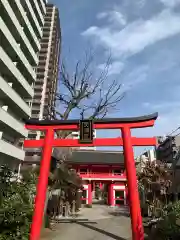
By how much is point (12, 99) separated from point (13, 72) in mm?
3148

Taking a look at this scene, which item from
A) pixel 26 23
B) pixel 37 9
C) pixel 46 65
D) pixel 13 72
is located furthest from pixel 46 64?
pixel 13 72

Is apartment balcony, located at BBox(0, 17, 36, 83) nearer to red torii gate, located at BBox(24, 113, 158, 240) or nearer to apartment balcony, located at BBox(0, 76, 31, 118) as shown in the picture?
apartment balcony, located at BBox(0, 76, 31, 118)

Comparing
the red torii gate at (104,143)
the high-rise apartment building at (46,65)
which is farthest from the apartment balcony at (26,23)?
the high-rise apartment building at (46,65)

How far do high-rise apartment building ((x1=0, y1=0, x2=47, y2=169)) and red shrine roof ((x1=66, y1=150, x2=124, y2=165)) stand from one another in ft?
35.0

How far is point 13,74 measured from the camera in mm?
28969

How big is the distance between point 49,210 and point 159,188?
31.3ft

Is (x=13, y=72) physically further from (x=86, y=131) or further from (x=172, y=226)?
(x=172, y=226)

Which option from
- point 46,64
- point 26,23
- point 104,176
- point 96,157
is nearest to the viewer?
point 26,23

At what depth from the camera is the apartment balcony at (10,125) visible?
2531 cm

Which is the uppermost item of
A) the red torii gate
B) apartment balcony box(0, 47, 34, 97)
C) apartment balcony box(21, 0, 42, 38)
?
apartment balcony box(21, 0, 42, 38)

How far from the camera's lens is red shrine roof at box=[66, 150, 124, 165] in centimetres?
3947

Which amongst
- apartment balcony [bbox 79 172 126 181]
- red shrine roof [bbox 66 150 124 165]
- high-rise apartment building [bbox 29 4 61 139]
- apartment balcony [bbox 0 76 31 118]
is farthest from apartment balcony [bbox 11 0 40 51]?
high-rise apartment building [bbox 29 4 61 139]

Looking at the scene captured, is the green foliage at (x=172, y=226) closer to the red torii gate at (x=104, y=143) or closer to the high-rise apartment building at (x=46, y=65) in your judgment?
the red torii gate at (x=104, y=143)

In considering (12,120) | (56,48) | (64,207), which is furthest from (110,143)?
(56,48)
